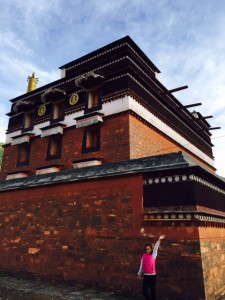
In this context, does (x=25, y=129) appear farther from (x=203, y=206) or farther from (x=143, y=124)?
(x=203, y=206)

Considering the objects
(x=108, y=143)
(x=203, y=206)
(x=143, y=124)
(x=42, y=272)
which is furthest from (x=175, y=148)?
(x=42, y=272)

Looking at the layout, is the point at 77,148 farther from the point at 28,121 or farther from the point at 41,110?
the point at 28,121

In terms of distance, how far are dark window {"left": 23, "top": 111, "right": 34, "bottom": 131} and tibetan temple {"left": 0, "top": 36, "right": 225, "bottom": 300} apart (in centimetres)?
9

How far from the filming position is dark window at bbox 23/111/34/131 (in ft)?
53.7

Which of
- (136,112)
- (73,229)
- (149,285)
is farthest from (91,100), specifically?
(149,285)

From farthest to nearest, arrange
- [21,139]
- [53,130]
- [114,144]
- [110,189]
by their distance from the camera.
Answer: [21,139] → [53,130] → [114,144] → [110,189]

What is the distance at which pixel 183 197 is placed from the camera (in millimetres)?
6480

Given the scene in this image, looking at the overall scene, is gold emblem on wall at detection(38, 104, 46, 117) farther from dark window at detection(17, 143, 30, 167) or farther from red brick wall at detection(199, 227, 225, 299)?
red brick wall at detection(199, 227, 225, 299)

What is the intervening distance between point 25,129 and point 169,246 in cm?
1280

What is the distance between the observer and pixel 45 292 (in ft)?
23.5

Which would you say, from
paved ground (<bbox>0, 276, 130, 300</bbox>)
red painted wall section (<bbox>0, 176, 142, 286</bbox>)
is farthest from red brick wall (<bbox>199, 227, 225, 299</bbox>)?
paved ground (<bbox>0, 276, 130, 300</bbox>)

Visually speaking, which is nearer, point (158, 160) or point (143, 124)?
point (158, 160)

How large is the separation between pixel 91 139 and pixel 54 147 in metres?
2.71

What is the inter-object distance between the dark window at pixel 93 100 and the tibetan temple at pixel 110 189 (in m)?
0.06
